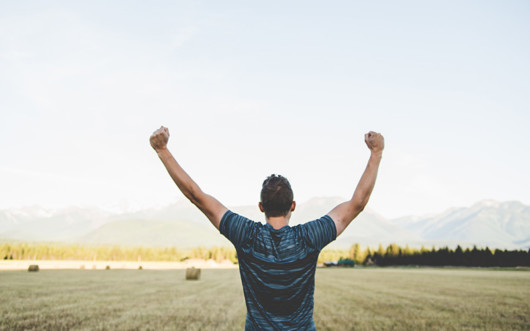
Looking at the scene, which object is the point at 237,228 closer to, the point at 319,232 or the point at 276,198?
the point at 276,198

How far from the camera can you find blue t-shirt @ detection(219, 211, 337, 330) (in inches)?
114

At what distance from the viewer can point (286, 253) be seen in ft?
9.52

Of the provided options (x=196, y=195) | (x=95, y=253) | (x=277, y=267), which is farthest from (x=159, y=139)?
(x=95, y=253)

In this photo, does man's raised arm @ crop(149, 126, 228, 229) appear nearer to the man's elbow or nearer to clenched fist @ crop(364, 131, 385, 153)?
the man's elbow

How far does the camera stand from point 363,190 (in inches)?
125

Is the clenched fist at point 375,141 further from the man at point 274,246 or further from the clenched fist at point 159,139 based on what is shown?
the clenched fist at point 159,139

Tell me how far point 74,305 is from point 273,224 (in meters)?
15.0

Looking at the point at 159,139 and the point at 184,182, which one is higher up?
the point at 159,139

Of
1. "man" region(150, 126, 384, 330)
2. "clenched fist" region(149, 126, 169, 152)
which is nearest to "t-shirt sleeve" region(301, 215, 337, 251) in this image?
"man" region(150, 126, 384, 330)

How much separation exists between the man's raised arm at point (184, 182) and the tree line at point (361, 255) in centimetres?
10433

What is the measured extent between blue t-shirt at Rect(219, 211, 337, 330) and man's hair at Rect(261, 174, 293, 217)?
0.13 metres

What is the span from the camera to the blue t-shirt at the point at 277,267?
289cm

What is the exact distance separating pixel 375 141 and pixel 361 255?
14214 cm

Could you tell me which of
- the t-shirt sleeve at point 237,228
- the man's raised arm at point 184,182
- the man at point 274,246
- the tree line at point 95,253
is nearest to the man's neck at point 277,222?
the man at point 274,246
